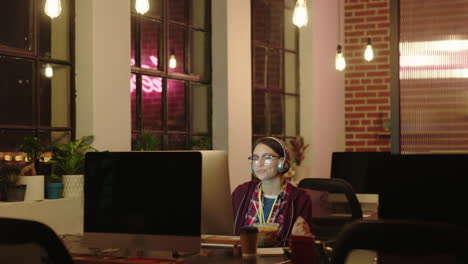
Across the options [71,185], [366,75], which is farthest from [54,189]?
[366,75]

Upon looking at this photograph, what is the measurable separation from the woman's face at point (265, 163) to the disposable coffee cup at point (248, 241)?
80 cm

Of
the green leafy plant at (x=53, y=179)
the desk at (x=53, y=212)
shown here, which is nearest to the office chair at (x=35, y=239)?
the desk at (x=53, y=212)

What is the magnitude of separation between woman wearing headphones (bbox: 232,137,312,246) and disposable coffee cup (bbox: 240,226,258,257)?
0.73 meters

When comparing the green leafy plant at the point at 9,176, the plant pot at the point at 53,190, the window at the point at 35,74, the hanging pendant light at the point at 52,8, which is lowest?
the plant pot at the point at 53,190

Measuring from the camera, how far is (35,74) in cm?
395

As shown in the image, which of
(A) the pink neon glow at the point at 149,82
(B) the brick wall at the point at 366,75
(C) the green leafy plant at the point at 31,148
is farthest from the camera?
(B) the brick wall at the point at 366,75

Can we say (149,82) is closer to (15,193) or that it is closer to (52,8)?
(52,8)

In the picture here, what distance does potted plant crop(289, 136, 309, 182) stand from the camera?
7031mm

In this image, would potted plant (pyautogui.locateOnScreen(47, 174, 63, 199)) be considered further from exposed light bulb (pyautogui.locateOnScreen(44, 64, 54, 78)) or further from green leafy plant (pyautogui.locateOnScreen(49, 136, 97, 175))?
exposed light bulb (pyautogui.locateOnScreen(44, 64, 54, 78))

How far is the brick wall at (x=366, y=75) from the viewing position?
7758mm

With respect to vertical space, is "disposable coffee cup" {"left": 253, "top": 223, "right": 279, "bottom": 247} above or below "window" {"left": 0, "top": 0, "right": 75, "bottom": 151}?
below

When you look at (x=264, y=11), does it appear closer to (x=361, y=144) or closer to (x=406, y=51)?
(x=361, y=144)

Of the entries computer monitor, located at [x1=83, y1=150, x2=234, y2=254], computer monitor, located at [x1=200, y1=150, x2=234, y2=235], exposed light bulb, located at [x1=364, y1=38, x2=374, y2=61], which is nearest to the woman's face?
computer monitor, located at [x1=200, y1=150, x2=234, y2=235]

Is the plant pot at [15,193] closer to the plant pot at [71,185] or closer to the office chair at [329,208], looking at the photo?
the plant pot at [71,185]
